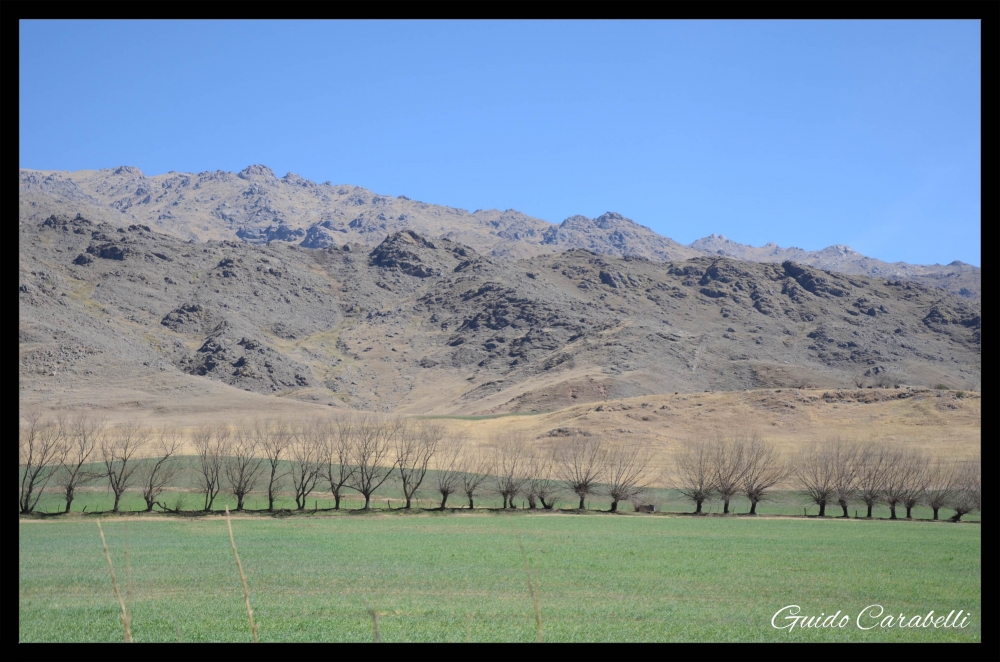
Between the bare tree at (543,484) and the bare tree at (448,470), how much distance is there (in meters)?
6.19

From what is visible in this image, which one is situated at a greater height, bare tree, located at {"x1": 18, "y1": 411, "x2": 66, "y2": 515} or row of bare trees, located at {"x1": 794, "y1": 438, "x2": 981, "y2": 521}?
bare tree, located at {"x1": 18, "y1": 411, "x2": 66, "y2": 515}

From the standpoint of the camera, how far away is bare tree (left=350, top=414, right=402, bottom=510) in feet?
191

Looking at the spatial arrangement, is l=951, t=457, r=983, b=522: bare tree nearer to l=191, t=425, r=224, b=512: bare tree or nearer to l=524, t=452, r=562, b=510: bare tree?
l=524, t=452, r=562, b=510: bare tree

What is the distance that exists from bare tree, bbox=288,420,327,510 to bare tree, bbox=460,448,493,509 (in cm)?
1205

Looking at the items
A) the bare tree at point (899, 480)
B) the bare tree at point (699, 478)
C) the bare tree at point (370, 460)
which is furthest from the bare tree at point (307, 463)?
the bare tree at point (899, 480)

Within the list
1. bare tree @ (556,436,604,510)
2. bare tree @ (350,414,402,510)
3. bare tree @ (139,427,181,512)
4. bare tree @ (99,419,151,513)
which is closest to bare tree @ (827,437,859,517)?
bare tree @ (556,436,604,510)

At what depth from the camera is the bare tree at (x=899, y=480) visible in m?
55.8

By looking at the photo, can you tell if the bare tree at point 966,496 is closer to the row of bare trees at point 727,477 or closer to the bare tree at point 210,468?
the row of bare trees at point 727,477

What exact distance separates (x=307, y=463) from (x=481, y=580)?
39808 millimetres
